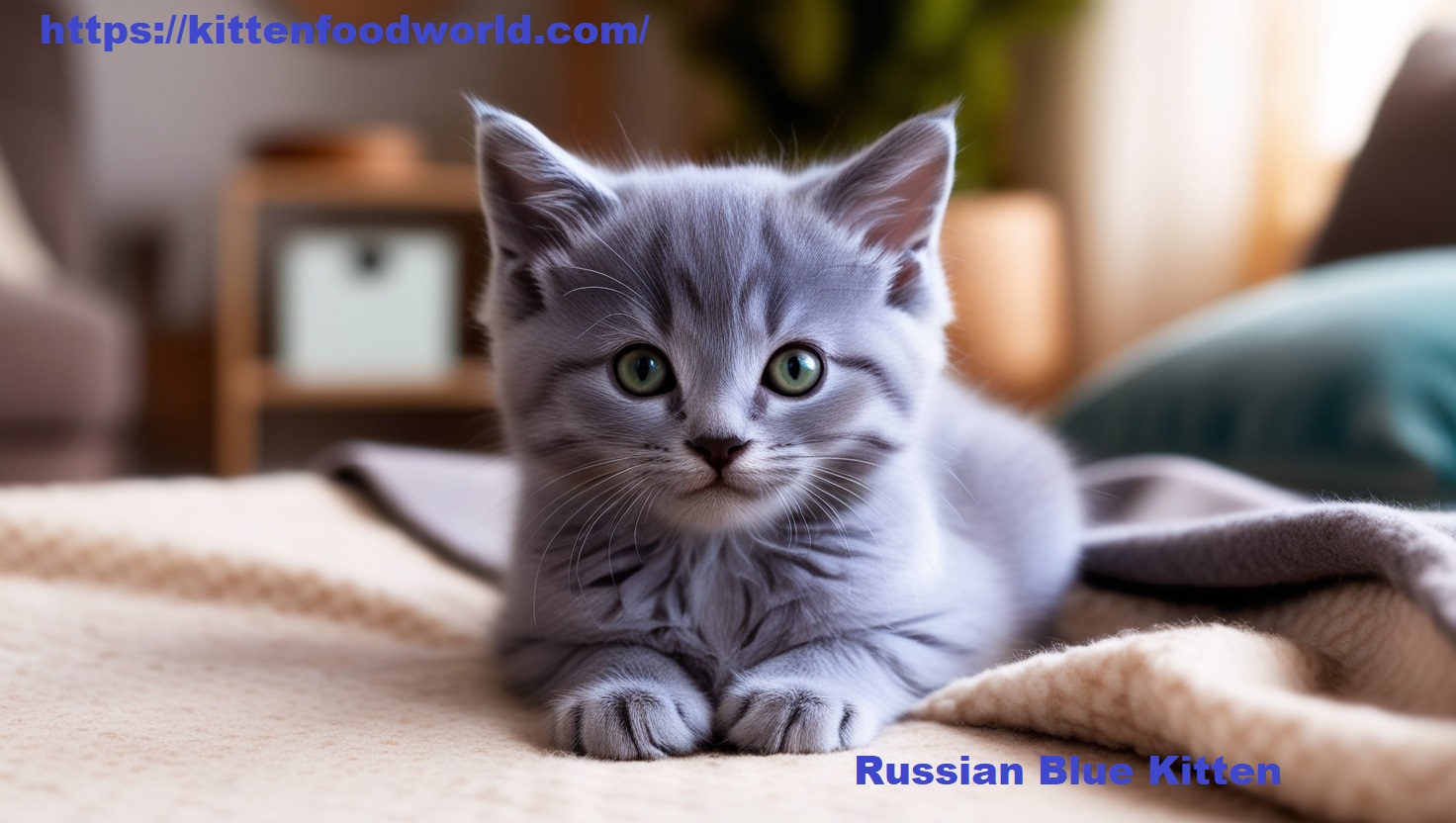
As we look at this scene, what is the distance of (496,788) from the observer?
78 cm

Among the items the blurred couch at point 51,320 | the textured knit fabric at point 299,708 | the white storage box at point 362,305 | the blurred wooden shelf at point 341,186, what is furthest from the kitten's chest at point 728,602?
the white storage box at point 362,305

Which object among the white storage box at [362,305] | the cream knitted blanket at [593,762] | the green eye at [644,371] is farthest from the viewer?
the white storage box at [362,305]

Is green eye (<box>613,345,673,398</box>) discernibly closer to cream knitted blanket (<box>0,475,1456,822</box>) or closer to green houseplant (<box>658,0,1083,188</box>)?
cream knitted blanket (<box>0,475,1456,822</box>)

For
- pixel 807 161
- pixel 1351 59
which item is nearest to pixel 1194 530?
pixel 807 161

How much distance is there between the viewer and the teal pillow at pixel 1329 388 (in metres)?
1.41

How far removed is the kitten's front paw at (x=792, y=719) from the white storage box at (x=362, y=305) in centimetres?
314

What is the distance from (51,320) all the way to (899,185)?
2293mm

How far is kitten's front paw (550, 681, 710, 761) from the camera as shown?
0.89m

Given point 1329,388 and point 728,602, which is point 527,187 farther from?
point 1329,388

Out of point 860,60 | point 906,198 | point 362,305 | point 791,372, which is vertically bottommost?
point 791,372

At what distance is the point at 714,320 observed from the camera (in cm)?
95

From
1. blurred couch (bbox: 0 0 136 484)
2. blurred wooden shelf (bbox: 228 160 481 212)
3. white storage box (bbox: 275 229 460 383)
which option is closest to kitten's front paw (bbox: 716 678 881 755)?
blurred couch (bbox: 0 0 136 484)

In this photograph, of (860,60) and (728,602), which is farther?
(860,60)

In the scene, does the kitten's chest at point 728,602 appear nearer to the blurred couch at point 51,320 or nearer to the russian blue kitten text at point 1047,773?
the russian blue kitten text at point 1047,773
